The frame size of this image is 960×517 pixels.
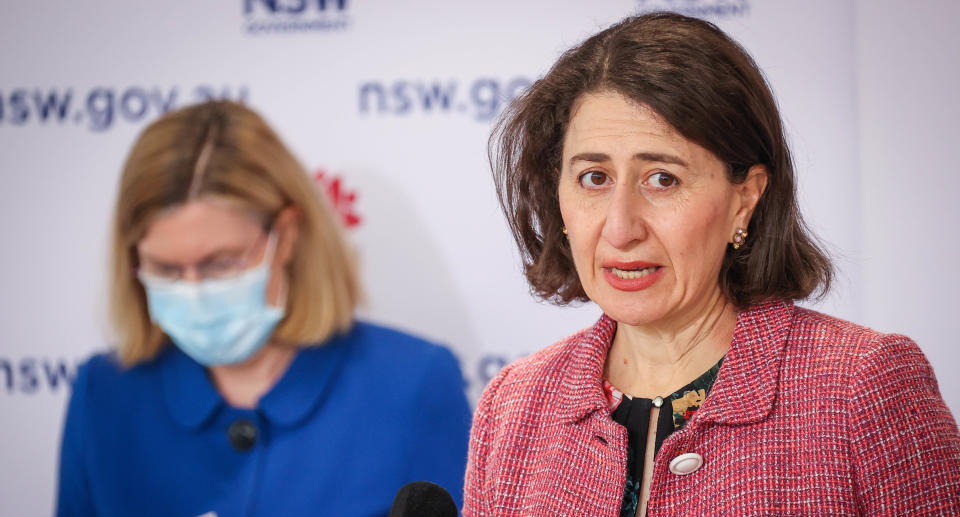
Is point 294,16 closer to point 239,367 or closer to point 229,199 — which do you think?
point 229,199

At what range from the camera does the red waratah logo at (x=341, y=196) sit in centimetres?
296

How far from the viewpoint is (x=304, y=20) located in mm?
3010

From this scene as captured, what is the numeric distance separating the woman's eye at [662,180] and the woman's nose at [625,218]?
30 mm

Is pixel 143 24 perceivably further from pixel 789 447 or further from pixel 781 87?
pixel 789 447

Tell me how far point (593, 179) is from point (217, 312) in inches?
57.5

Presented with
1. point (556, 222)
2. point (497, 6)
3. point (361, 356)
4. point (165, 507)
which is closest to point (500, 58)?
point (497, 6)

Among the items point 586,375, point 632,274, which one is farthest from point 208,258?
point 632,274

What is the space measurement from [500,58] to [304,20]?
663mm

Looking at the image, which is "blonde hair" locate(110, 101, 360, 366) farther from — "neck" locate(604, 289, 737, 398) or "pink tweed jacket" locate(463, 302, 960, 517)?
"neck" locate(604, 289, 737, 398)

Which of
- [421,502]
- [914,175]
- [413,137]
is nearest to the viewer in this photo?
[421,502]

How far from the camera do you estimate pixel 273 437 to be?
2631 mm

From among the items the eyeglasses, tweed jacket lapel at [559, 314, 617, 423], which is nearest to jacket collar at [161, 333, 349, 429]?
the eyeglasses

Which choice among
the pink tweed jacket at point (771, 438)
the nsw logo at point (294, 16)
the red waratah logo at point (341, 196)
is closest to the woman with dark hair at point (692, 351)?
the pink tweed jacket at point (771, 438)

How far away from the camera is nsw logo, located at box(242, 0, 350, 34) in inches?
117
